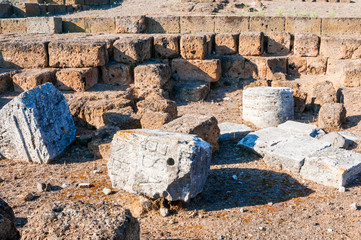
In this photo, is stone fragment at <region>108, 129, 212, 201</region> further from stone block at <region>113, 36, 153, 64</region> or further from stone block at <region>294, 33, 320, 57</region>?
stone block at <region>294, 33, 320, 57</region>

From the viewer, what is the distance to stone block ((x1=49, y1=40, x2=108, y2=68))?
9.04 metres

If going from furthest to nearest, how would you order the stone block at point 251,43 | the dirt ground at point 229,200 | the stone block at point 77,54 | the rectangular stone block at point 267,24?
the rectangular stone block at point 267,24 < the stone block at point 251,43 < the stone block at point 77,54 < the dirt ground at point 229,200

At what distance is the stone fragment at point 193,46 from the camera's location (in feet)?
32.0

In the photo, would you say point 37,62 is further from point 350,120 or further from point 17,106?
point 350,120

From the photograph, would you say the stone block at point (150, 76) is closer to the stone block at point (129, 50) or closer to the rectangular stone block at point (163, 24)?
the stone block at point (129, 50)

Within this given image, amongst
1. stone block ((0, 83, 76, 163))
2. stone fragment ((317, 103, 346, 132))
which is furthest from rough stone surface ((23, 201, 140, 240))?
stone fragment ((317, 103, 346, 132))

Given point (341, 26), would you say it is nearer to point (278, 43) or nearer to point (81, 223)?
point (278, 43)

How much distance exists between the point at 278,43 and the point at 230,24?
1567 millimetres

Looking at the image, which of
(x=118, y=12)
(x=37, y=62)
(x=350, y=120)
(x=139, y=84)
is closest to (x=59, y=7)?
(x=118, y=12)

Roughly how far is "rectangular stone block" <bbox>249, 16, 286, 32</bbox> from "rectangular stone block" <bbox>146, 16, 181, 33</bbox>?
2.26 meters

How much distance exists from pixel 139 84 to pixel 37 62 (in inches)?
105

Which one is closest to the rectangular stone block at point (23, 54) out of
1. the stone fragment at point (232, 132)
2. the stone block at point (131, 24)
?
the stone block at point (131, 24)

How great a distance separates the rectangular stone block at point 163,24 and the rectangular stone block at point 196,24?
0.18 m

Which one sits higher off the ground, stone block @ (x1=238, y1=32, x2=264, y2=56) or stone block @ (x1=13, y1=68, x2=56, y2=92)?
stone block @ (x1=238, y1=32, x2=264, y2=56)
